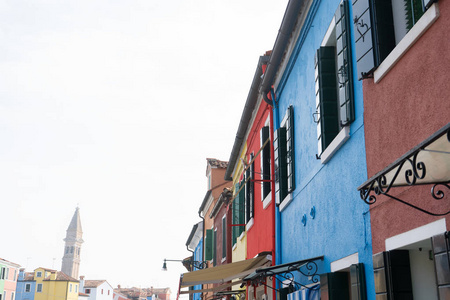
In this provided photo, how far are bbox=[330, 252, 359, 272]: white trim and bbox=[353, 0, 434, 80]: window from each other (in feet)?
5.93

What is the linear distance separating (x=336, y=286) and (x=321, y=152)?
5.37 ft

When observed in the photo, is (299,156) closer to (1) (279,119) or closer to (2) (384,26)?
(1) (279,119)

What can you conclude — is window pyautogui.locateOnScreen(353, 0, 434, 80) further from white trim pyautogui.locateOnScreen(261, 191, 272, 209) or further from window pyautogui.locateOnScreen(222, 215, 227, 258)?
window pyautogui.locateOnScreen(222, 215, 227, 258)

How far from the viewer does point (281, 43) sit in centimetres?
914

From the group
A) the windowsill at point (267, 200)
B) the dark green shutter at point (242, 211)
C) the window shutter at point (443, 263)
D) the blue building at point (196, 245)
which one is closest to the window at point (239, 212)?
the dark green shutter at point (242, 211)

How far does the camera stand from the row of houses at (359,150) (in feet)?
12.6

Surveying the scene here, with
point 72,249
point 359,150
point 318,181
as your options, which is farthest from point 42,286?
point 72,249

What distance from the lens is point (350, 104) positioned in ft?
18.6

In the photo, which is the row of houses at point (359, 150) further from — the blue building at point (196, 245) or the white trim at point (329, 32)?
the blue building at point (196, 245)

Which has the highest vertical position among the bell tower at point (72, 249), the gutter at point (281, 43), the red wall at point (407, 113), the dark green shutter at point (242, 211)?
the bell tower at point (72, 249)

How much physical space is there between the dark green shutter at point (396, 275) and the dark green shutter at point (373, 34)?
166cm

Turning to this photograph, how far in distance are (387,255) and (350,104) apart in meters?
1.69

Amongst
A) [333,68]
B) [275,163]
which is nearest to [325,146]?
[333,68]

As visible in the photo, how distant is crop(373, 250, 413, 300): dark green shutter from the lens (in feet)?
14.9
